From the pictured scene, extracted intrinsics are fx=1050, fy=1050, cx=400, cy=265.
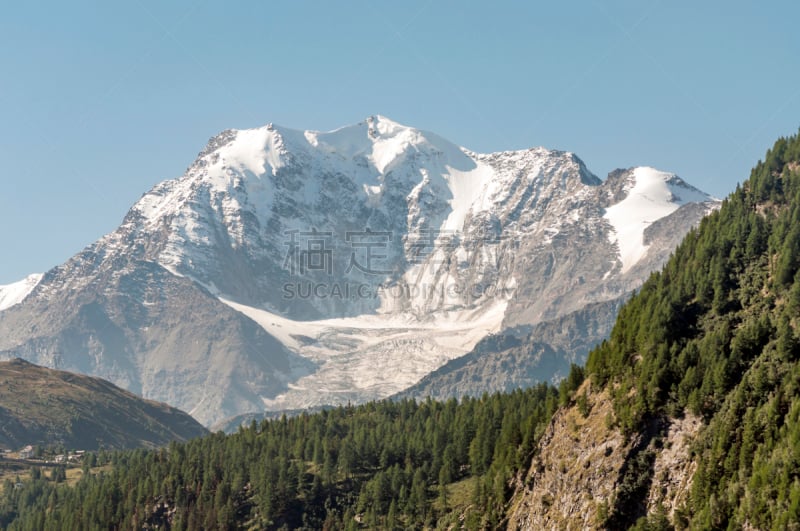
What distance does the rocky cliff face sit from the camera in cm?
14425

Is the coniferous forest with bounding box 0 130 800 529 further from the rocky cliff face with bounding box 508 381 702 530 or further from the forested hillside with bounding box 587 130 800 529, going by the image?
the rocky cliff face with bounding box 508 381 702 530

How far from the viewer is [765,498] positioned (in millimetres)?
125250

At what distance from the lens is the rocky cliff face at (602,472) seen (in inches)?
5679

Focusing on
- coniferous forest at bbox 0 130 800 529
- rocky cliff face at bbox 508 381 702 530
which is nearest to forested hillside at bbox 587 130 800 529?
coniferous forest at bbox 0 130 800 529

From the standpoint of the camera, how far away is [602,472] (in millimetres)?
153750

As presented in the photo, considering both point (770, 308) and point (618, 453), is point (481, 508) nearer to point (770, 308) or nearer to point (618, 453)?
point (618, 453)

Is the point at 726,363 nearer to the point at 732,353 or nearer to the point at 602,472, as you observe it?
the point at 732,353

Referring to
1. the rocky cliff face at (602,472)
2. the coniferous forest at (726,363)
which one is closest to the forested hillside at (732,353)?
the coniferous forest at (726,363)

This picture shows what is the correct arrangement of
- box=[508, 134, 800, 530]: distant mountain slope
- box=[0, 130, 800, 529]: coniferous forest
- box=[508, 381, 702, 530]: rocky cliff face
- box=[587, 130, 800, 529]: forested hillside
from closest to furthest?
box=[587, 130, 800, 529]: forested hillside
box=[0, 130, 800, 529]: coniferous forest
box=[508, 134, 800, 530]: distant mountain slope
box=[508, 381, 702, 530]: rocky cliff face

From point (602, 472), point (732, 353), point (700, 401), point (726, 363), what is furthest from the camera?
point (602, 472)

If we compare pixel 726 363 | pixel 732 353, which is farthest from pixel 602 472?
pixel 732 353

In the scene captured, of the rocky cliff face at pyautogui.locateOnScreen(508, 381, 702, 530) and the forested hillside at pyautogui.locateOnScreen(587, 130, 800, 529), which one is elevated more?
the forested hillside at pyautogui.locateOnScreen(587, 130, 800, 529)

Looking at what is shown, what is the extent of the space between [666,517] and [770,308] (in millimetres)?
37164

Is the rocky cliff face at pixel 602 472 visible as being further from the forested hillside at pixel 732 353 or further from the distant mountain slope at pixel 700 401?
the forested hillside at pixel 732 353
